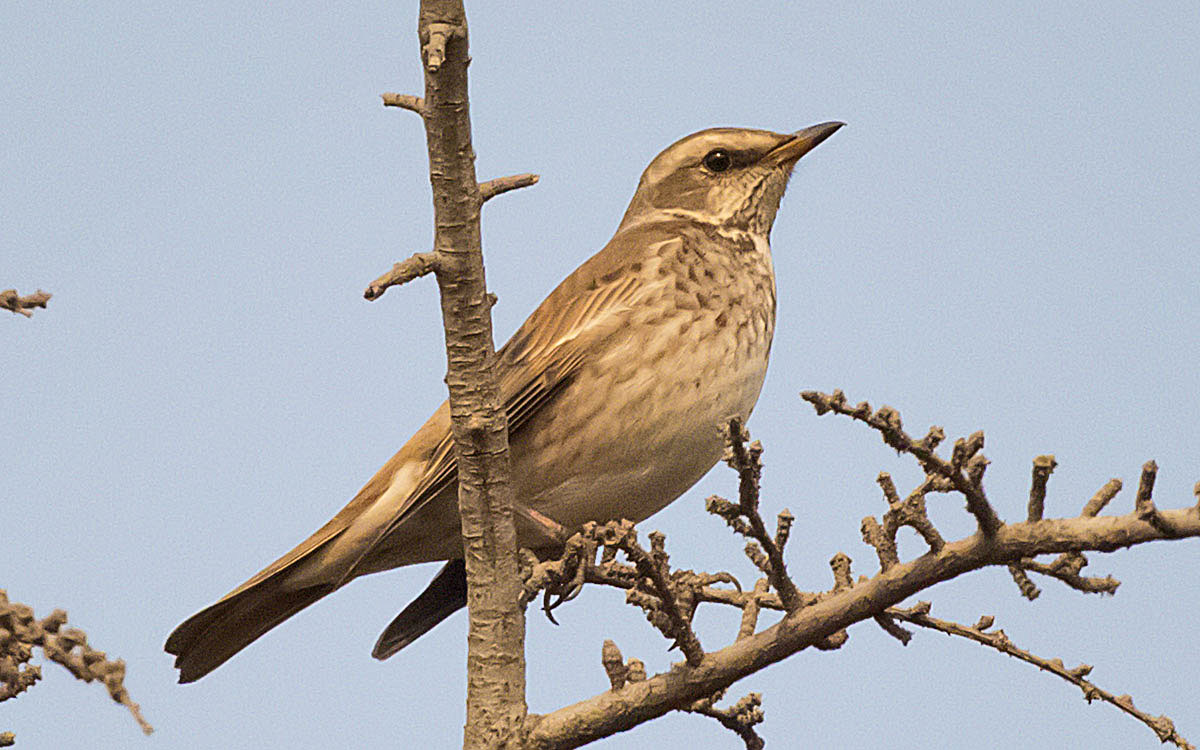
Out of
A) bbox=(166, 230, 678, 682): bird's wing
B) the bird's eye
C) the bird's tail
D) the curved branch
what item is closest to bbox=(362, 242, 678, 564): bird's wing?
bbox=(166, 230, 678, 682): bird's wing

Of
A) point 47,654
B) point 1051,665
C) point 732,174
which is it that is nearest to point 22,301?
point 47,654

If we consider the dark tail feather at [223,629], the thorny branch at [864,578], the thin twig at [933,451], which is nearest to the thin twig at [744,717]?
the thorny branch at [864,578]

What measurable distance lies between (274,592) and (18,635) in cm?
249

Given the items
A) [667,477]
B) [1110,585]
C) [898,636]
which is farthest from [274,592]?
[1110,585]

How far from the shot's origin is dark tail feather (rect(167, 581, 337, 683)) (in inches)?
196

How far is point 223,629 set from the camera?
16.6 feet

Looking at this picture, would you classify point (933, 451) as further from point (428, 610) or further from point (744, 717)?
point (428, 610)

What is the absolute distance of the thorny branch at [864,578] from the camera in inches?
132

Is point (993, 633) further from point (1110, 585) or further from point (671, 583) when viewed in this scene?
point (671, 583)

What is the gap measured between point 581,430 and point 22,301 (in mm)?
2300

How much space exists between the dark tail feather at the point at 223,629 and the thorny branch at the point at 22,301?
2.14 meters

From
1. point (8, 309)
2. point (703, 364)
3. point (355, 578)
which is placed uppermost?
point (703, 364)

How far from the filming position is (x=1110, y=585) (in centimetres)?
366

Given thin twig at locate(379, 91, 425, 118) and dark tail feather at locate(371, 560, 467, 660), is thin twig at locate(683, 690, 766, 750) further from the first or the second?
thin twig at locate(379, 91, 425, 118)
